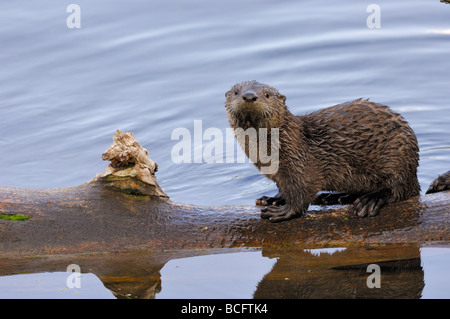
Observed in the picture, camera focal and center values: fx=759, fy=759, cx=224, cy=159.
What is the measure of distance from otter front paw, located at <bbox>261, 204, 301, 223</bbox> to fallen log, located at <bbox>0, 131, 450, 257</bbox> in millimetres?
54

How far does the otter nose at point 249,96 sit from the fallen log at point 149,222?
91cm

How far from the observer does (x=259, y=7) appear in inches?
537

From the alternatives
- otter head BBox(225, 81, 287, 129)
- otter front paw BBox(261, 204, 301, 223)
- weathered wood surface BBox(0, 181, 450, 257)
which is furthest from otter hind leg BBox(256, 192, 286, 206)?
otter head BBox(225, 81, 287, 129)

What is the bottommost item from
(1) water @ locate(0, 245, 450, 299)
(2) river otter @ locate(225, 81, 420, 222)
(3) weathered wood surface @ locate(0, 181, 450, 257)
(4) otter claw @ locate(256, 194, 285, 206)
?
(1) water @ locate(0, 245, 450, 299)

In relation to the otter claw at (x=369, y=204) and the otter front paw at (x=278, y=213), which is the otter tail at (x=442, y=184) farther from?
the otter front paw at (x=278, y=213)

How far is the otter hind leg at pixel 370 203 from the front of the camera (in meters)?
6.14

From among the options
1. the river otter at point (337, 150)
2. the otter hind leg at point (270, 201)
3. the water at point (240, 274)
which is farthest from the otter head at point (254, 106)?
the water at point (240, 274)

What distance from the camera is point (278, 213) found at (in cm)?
623

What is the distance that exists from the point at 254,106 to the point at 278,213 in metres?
0.91

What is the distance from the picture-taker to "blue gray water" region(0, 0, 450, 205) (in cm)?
1066

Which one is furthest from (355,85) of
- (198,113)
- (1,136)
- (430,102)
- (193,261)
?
(193,261)

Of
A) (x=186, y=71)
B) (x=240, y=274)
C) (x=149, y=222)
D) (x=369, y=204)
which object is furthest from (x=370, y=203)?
(x=186, y=71)

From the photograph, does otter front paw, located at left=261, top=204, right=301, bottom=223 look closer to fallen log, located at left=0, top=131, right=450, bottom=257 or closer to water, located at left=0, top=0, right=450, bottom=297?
fallen log, located at left=0, top=131, right=450, bottom=257

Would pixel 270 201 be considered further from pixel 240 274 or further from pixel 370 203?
pixel 240 274
